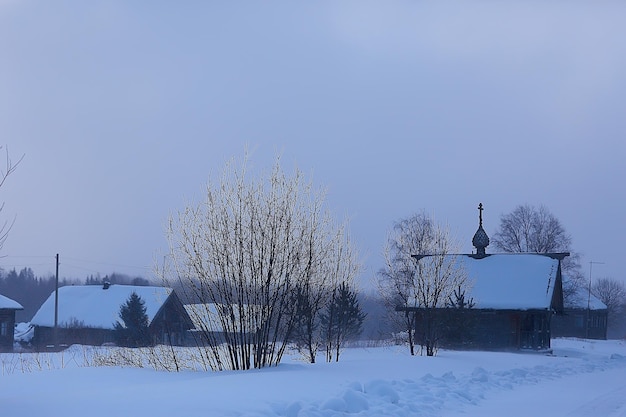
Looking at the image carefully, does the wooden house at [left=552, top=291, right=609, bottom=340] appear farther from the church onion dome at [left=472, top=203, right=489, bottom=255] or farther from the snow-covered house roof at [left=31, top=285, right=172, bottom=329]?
the snow-covered house roof at [left=31, top=285, right=172, bottom=329]

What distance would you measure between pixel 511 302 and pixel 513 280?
1974mm

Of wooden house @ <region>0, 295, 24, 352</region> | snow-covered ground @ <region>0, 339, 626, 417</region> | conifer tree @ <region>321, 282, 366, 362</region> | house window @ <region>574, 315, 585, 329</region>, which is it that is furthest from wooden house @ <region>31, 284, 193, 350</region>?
house window @ <region>574, 315, 585, 329</region>

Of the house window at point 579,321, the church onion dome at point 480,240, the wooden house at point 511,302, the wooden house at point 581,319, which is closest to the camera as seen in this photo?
the wooden house at point 511,302

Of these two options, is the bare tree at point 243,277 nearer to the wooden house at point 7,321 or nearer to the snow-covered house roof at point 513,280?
the snow-covered house roof at point 513,280

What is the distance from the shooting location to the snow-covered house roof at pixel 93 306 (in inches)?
2254

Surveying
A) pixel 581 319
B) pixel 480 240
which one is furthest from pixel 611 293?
pixel 480 240

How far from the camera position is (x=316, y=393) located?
1123 centimetres

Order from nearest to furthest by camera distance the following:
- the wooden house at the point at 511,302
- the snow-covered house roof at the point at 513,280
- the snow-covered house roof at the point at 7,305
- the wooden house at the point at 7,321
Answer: the wooden house at the point at 511,302 < the snow-covered house roof at the point at 513,280 < the snow-covered house roof at the point at 7,305 < the wooden house at the point at 7,321

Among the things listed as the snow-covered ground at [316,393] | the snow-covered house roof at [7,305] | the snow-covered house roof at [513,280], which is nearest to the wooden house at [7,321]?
the snow-covered house roof at [7,305]

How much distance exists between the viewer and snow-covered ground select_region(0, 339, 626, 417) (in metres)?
9.34

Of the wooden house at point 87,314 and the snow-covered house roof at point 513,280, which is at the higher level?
the snow-covered house roof at point 513,280

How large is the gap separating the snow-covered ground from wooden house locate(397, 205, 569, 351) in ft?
51.2

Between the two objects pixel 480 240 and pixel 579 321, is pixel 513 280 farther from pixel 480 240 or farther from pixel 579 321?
pixel 579 321

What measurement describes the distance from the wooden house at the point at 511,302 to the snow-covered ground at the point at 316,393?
15616 millimetres
